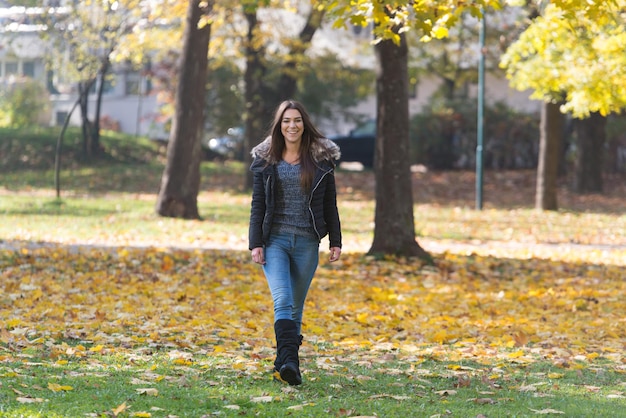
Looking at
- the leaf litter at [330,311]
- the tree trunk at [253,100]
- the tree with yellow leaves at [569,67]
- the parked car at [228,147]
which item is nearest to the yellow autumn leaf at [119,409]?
the leaf litter at [330,311]

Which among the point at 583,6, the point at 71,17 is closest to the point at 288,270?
the point at 583,6

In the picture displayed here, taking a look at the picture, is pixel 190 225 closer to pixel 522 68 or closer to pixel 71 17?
pixel 522 68

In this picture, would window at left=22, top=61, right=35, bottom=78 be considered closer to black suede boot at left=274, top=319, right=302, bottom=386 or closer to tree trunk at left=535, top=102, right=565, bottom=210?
tree trunk at left=535, top=102, right=565, bottom=210

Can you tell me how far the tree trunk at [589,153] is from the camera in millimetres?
30859

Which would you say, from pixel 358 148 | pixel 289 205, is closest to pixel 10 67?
pixel 358 148

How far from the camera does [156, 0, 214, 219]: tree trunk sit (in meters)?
20.8

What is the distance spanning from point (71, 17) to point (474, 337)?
23.8m

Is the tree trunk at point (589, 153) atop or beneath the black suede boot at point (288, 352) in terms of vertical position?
atop

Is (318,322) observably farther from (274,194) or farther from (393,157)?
(393,157)

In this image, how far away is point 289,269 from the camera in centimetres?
718

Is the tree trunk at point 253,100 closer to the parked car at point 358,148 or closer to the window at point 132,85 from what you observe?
the parked car at point 358,148

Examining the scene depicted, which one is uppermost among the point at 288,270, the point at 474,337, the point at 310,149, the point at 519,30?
the point at 519,30

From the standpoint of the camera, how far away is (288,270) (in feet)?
23.4

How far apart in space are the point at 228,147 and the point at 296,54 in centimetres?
1096
